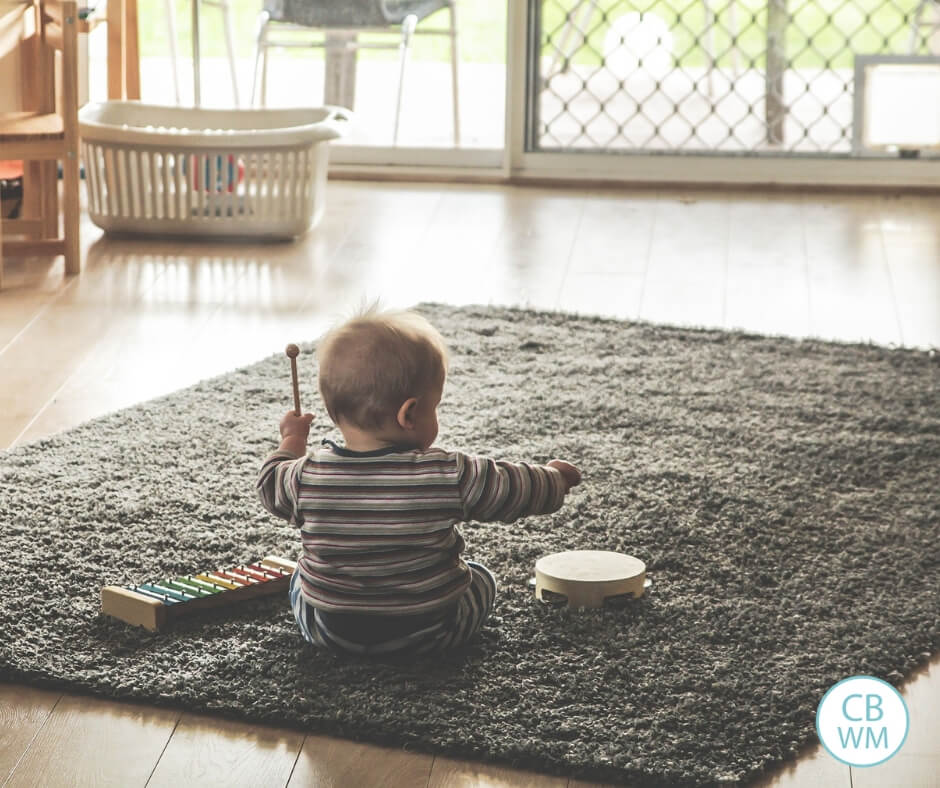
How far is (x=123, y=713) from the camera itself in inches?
55.1

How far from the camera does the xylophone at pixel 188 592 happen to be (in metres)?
1.53

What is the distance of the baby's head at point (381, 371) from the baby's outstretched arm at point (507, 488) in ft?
0.26

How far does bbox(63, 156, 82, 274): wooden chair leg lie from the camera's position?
2988 millimetres

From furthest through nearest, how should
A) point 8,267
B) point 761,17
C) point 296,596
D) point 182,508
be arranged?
point 761,17 < point 8,267 < point 182,508 < point 296,596

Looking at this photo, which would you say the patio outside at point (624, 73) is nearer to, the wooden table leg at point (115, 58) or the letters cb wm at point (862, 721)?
the wooden table leg at point (115, 58)

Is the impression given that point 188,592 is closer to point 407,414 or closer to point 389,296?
point 407,414

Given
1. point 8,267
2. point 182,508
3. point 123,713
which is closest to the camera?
point 123,713

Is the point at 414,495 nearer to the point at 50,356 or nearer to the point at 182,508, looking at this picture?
the point at 182,508

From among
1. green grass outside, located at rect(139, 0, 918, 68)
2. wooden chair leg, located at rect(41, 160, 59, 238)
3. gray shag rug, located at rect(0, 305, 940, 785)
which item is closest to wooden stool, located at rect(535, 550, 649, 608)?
gray shag rug, located at rect(0, 305, 940, 785)

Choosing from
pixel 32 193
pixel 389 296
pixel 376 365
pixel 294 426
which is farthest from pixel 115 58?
pixel 376 365

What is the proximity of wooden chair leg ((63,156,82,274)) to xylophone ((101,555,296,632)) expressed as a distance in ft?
5.19

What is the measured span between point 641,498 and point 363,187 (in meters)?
2.39

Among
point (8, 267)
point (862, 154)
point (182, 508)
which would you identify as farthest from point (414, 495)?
point (862, 154)

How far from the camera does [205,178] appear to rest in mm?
3379
